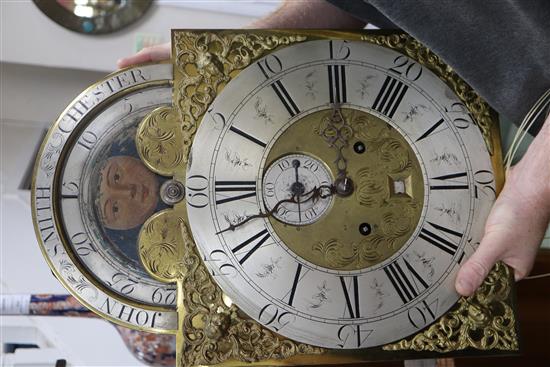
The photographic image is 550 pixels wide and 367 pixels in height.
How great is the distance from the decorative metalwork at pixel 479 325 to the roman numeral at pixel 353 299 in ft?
0.18

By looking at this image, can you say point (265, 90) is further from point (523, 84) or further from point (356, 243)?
point (523, 84)

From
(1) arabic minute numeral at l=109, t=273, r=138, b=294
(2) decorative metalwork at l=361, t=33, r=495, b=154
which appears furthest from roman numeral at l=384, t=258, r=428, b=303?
(1) arabic minute numeral at l=109, t=273, r=138, b=294

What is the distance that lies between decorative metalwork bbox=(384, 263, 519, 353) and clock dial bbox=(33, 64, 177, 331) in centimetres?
33

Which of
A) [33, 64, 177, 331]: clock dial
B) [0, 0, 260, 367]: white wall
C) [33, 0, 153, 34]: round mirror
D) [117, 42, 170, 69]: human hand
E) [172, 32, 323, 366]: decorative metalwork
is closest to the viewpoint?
[172, 32, 323, 366]: decorative metalwork

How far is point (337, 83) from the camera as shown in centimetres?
77

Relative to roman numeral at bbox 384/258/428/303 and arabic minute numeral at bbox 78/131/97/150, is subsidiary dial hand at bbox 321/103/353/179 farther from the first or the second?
arabic minute numeral at bbox 78/131/97/150

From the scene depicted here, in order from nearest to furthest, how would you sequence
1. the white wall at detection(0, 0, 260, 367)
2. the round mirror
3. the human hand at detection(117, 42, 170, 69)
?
the human hand at detection(117, 42, 170, 69) → the white wall at detection(0, 0, 260, 367) → the round mirror

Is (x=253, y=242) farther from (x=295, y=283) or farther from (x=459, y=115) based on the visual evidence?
(x=459, y=115)

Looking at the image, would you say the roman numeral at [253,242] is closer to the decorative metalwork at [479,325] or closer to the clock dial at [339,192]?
the clock dial at [339,192]

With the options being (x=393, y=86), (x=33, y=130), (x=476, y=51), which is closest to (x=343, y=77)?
(x=393, y=86)

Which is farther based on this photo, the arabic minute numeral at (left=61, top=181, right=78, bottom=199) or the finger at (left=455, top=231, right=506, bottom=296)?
the arabic minute numeral at (left=61, top=181, right=78, bottom=199)

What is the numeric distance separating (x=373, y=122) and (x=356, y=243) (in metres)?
0.16

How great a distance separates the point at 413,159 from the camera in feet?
2.52

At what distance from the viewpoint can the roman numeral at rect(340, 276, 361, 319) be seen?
0.72 m
